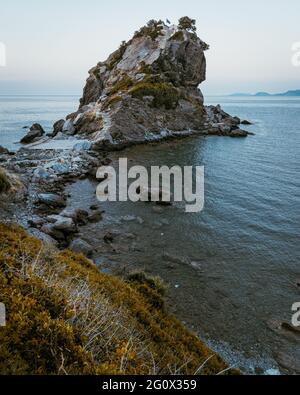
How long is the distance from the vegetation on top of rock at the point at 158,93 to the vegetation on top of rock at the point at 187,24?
3350 centimetres

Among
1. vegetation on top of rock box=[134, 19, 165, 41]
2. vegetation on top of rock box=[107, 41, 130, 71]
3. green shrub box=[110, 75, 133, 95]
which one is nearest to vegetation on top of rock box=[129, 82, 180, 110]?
green shrub box=[110, 75, 133, 95]

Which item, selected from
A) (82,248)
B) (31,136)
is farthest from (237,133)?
(82,248)

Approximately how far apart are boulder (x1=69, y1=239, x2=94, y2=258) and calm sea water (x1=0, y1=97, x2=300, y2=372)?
25.9 inches

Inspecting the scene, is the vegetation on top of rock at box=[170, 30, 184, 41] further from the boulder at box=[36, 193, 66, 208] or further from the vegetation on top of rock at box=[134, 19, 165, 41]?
the boulder at box=[36, 193, 66, 208]

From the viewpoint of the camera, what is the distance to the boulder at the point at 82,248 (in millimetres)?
19609

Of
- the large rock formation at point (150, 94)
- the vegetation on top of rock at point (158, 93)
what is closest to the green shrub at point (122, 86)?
the large rock formation at point (150, 94)

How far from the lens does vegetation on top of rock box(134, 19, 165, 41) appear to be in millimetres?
87562

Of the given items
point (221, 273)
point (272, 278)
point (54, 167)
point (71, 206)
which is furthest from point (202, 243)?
point (54, 167)

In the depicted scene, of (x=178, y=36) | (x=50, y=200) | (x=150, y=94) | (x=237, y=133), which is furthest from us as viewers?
(x=178, y=36)

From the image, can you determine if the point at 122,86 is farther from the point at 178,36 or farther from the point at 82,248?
the point at 82,248

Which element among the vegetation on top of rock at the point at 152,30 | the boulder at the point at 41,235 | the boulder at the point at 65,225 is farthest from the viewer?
the vegetation on top of rock at the point at 152,30

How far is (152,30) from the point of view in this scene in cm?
8919

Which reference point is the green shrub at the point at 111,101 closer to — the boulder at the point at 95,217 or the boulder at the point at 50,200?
the boulder at the point at 50,200

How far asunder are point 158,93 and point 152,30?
33190mm
